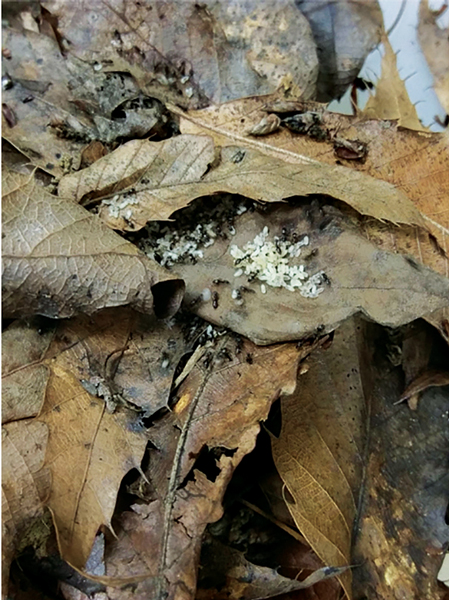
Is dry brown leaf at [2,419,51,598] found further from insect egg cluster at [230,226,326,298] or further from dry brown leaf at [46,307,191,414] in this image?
insect egg cluster at [230,226,326,298]

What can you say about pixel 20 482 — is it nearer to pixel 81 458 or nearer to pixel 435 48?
pixel 81 458

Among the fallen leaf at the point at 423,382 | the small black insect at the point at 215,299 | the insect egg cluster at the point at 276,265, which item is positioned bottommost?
the fallen leaf at the point at 423,382

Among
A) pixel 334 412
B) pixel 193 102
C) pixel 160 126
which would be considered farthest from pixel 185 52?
pixel 334 412

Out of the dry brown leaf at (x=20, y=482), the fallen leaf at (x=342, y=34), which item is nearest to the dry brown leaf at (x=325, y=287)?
the dry brown leaf at (x=20, y=482)

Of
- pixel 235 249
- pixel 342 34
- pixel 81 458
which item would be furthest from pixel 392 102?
pixel 81 458

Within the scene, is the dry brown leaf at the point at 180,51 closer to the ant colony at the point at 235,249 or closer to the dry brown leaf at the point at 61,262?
the ant colony at the point at 235,249

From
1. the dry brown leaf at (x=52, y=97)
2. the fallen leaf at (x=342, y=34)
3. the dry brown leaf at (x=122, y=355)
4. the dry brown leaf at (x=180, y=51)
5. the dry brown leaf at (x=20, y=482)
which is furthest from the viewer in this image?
the fallen leaf at (x=342, y=34)

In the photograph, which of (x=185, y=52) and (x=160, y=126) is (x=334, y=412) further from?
(x=185, y=52)

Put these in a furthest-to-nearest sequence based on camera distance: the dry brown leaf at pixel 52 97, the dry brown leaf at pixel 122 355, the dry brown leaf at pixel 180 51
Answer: the dry brown leaf at pixel 180 51, the dry brown leaf at pixel 52 97, the dry brown leaf at pixel 122 355
